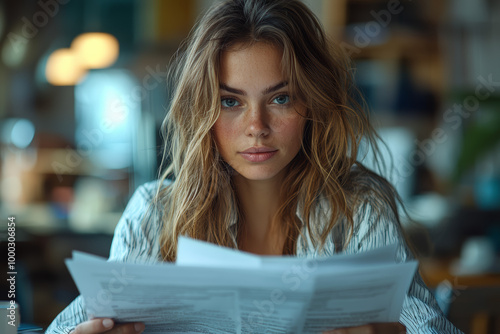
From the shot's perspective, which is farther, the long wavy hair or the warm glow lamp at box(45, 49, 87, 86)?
the warm glow lamp at box(45, 49, 87, 86)

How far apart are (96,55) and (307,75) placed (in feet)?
12.3

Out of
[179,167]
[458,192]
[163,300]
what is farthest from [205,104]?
[458,192]

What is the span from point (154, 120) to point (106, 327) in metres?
2.18

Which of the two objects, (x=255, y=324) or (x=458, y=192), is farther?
(x=458, y=192)

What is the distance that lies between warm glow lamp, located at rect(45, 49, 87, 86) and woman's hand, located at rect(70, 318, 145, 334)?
12.9 ft

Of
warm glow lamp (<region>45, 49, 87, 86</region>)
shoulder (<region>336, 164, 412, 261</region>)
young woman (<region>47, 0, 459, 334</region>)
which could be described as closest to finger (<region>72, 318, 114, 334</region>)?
young woman (<region>47, 0, 459, 334</region>)

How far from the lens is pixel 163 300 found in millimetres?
891

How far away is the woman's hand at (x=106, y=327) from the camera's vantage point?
0.93m

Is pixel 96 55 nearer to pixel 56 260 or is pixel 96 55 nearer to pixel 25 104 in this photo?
pixel 25 104

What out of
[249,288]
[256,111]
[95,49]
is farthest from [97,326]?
[95,49]

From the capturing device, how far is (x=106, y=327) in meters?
0.93

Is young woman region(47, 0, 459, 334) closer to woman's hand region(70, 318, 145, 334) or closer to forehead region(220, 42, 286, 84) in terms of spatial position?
forehead region(220, 42, 286, 84)

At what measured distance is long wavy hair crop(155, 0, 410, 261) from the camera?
3.99 feet

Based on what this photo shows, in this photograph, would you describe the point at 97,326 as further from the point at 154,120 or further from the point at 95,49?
the point at 95,49
